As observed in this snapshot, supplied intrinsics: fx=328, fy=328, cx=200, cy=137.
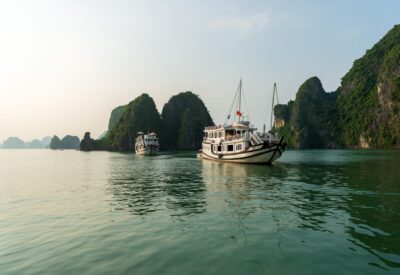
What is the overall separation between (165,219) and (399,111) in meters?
163

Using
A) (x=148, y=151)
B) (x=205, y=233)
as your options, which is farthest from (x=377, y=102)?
(x=205, y=233)

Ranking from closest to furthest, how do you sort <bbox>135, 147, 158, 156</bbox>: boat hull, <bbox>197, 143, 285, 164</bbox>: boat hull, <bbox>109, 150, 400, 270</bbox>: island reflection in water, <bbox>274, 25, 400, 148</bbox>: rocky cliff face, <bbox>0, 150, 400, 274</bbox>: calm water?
<bbox>0, 150, 400, 274</bbox>: calm water < <bbox>109, 150, 400, 270</bbox>: island reflection in water < <bbox>197, 143, 285, 164</bbox>: boat hull < <bbox>135, 147, 158, 156</bbox>: boat hull < <bbox>274, 25, 400, 148</bbox>: rocky cliff face

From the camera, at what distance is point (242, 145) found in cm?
5141

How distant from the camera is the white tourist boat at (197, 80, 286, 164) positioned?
4781cm

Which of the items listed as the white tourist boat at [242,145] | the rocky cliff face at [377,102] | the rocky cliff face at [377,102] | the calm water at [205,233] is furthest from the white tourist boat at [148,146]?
the rocky cliff face at [377,102]

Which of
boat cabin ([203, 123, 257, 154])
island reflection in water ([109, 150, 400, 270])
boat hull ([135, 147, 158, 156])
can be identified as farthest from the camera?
boat hull ([135, 147, 158, 156])

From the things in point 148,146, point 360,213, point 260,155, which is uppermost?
point 148,146

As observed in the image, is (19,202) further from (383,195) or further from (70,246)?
(383,195)

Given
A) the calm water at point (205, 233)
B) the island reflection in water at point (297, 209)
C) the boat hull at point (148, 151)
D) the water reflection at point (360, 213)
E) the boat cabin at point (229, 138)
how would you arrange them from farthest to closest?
the boat hull at point (148, 151), the boat cabin at point (229, 138), the island reflection in water at point (297, 209), the water reflection at point (360, 213), the calm water at point (205, 233)

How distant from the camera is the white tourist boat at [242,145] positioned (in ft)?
157

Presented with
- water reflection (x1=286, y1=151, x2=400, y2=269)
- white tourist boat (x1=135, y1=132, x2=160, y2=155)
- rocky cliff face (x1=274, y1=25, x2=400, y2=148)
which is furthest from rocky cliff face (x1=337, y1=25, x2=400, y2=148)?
water reflection (x1=286, y1=151, x2=400, y2=269)

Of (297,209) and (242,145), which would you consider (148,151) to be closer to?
(242,145)

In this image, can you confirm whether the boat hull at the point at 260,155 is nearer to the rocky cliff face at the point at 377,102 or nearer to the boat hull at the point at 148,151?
the boat hull at the point at 148,151

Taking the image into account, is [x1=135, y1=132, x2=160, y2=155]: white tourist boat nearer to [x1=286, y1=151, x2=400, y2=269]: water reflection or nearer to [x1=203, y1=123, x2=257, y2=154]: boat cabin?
[x1=203, y1=123, x2=257, y2=154]: boat cabin
